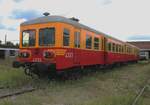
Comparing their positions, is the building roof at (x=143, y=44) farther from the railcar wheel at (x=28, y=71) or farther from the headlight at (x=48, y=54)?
the headlight at (x=48, y=54)

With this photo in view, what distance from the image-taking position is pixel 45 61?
1264cm

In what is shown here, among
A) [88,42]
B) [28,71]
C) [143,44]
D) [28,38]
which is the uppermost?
[143,44]

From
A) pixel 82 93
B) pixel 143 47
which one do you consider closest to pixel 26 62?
pixel 82 93

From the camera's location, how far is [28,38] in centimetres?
1370

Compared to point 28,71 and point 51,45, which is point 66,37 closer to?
point 51,45

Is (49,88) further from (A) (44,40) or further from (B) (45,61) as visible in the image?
(A) (44,40)

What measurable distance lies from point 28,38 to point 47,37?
48.2 inches

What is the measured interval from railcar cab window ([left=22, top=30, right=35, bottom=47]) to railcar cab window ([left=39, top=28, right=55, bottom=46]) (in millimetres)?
514

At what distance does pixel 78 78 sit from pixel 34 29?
3458 millimetres

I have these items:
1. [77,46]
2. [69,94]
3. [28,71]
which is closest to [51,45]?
[77,46]

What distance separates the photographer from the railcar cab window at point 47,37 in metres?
12.7

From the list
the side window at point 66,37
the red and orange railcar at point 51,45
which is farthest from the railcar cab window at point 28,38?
the side window at point 66,37

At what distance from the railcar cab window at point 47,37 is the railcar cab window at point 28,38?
514mm

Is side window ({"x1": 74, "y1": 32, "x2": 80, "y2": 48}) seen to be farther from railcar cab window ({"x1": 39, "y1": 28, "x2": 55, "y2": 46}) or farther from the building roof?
the building roof
